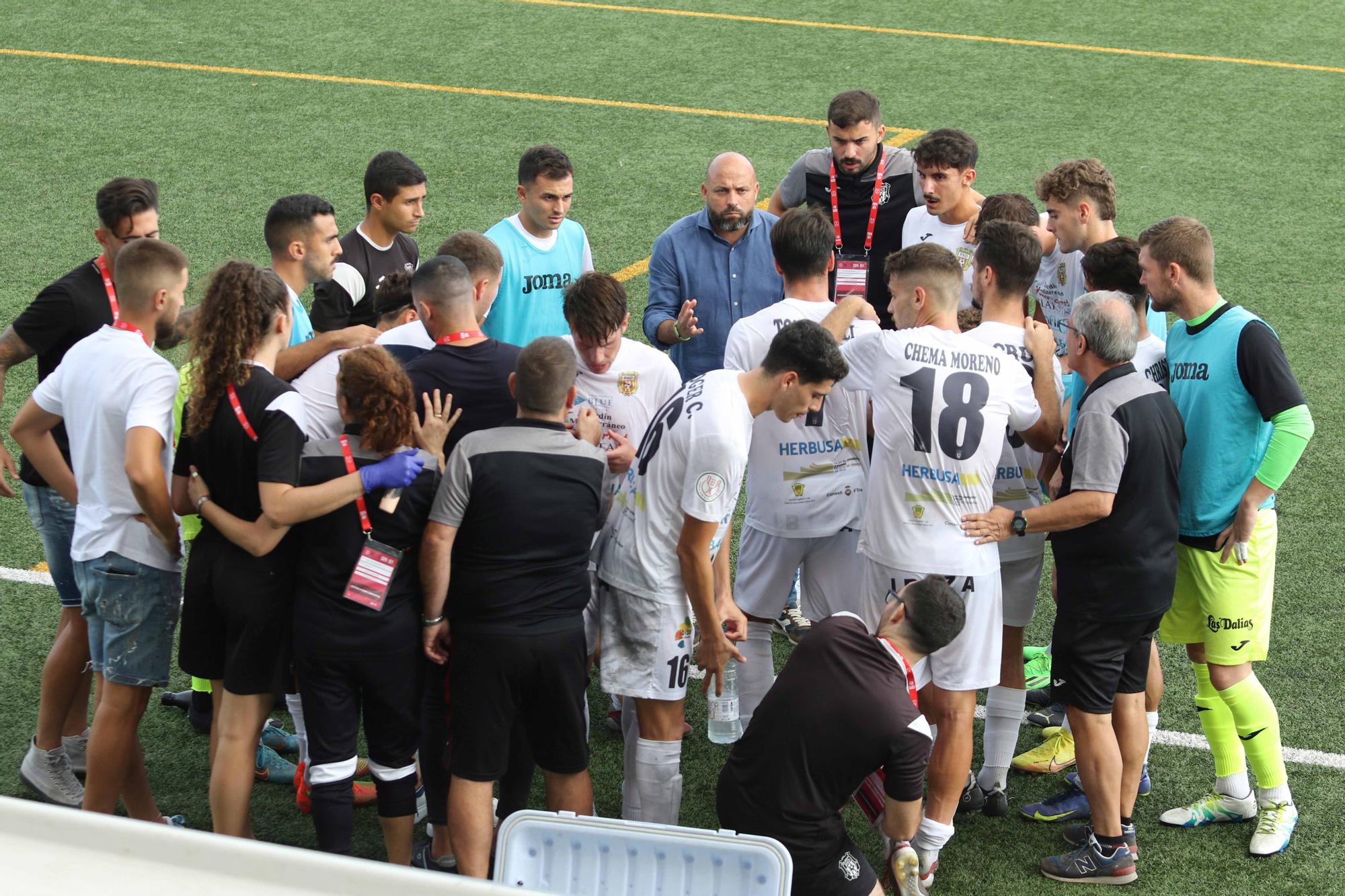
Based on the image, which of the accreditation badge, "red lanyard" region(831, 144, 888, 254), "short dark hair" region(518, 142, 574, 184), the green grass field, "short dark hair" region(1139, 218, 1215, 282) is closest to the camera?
"short dark hair" region(1139, 218, 1215, 282)

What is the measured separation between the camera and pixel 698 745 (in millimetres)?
5348

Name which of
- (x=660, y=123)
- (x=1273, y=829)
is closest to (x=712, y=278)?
(x=1273, y=829)

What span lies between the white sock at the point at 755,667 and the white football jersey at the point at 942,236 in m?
1.92

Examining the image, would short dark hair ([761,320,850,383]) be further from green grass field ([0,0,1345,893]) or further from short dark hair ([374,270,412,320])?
green grass field ([0,0,1345,893])

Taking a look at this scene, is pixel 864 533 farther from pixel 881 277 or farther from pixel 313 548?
pixel 881 277

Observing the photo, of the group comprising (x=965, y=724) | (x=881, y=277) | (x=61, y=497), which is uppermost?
(x=881, y=277)

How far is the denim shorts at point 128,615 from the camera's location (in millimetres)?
4289

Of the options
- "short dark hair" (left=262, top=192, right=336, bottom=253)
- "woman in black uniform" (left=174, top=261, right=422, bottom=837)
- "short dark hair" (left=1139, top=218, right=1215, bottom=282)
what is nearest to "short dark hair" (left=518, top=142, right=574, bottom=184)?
"short dark hair" (left=262, top=192, right=336, bottom=253)

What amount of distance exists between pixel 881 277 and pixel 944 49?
917 centimetres

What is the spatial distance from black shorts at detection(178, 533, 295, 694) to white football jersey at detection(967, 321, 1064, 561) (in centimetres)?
260

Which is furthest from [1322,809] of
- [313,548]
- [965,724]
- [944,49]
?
[944,49]

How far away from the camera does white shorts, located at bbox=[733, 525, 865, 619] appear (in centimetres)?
505

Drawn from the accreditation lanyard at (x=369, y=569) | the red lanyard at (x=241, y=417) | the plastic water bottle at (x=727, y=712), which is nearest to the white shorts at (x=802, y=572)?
the plastic water bottle at (x=727, y=712)

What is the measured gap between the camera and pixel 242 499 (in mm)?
3955
